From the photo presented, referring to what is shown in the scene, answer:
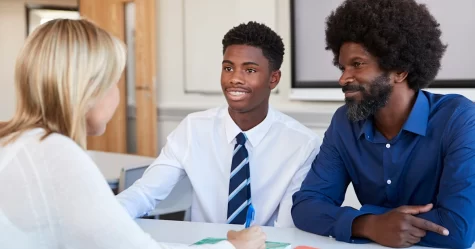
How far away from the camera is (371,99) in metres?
1.87

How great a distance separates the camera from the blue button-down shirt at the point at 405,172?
161 cm

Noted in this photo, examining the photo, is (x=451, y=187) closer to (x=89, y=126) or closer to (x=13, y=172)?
(x=89, y=126)

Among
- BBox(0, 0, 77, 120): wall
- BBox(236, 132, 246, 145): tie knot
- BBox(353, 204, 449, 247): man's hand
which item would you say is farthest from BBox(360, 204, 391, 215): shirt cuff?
BBox(0, 0, 77, 120): wall

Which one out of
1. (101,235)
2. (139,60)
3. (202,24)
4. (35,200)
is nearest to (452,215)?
(101,235)

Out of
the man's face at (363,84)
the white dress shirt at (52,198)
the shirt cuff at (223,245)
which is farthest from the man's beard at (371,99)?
the white dress shirt at (52,198)

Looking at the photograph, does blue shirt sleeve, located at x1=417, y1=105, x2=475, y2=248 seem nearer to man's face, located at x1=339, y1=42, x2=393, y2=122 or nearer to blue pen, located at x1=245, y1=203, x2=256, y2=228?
man's face, located at x1=339, y1=42, x2=393, y2=122

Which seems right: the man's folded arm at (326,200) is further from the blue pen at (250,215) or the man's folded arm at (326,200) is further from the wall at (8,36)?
the wall at (8,36)

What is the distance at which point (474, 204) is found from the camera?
160 centimetres

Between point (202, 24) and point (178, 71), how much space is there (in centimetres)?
46

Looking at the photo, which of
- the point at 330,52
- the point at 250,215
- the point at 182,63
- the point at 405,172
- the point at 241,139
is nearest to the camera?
the point at 405,172

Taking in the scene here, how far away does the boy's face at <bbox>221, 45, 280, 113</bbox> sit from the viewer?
2.23 meters

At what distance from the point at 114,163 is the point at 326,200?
203cm

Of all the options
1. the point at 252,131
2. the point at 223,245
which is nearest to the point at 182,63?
the point at 252,131

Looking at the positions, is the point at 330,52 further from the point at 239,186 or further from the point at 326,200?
the point at 326,200
